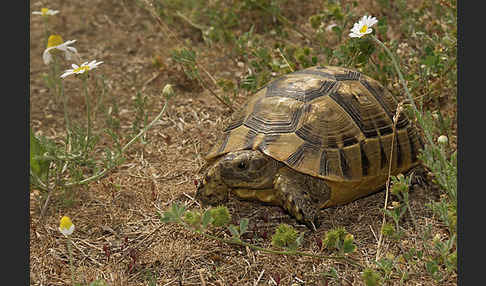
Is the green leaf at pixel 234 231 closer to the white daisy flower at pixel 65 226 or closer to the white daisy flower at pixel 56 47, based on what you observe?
the white daisy flower at pixel 65 226

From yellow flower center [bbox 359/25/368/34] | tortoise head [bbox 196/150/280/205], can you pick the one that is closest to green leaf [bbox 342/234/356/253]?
tortoise head [bbox 196/150/280/205]

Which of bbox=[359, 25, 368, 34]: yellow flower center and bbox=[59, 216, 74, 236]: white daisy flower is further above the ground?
bbox=[359, 25, 368, 34]: yellow flower center

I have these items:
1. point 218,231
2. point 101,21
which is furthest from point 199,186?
point 101,21

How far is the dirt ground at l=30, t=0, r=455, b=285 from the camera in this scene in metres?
3.38

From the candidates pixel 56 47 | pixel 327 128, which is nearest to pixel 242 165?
pixel 327 128

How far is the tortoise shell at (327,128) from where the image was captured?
363cm

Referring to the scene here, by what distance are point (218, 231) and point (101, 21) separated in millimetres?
4184

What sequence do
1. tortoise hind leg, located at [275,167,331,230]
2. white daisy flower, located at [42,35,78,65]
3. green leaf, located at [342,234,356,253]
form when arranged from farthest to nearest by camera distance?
white daisy flower, located at [42,35,78,65] < tortoise hind leg, located at [275,167,331,230] < green leaf, located at [342,234,356,253]

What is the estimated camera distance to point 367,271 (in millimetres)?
2875

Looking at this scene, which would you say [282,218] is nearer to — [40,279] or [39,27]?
[40,279]

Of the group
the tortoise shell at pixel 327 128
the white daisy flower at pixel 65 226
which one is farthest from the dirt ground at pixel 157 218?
the white daisy flower at pixel 65 226

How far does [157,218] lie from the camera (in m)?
3.91

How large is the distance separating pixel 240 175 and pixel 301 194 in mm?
422

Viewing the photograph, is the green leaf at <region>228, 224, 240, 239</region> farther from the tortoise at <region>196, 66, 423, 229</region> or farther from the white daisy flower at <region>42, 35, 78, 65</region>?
the white daisy flower at <region>42, 35, 78, 65</region>
